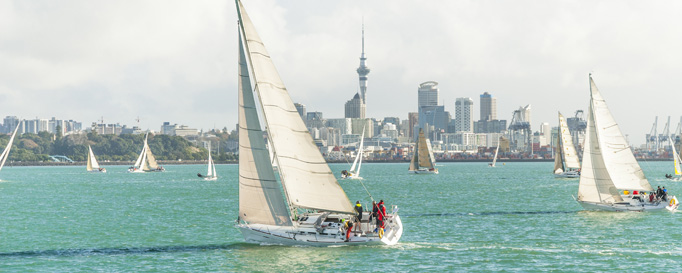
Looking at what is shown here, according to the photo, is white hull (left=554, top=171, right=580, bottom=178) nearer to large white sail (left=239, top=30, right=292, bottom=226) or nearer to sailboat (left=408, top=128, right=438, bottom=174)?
sailboat (left=408, top=128, right=438, bottom=174)

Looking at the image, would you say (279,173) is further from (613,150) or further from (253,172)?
(613,150)

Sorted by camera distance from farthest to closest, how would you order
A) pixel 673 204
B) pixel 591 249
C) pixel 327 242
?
pixel 673 204, pixel 591 249, pixel 327 242

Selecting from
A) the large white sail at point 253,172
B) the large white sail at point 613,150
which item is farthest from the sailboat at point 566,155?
the large white sail at point 253,172

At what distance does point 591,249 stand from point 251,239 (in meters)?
15.8

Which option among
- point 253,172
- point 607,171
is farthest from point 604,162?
point 253,172

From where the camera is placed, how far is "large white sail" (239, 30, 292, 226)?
117 ft

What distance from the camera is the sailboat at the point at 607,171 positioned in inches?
2192

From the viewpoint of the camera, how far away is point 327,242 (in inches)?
1464

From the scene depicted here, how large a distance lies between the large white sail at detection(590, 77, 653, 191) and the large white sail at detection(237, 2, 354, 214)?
27.1 m

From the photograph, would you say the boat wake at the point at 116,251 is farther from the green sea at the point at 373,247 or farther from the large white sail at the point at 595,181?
the large white sail at the point at 595,181

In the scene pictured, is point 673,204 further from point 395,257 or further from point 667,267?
point 395,257

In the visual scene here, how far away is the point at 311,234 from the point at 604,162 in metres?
27.3

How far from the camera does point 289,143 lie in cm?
3612

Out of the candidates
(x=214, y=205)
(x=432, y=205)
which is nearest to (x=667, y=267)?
(x=432, y=205)
